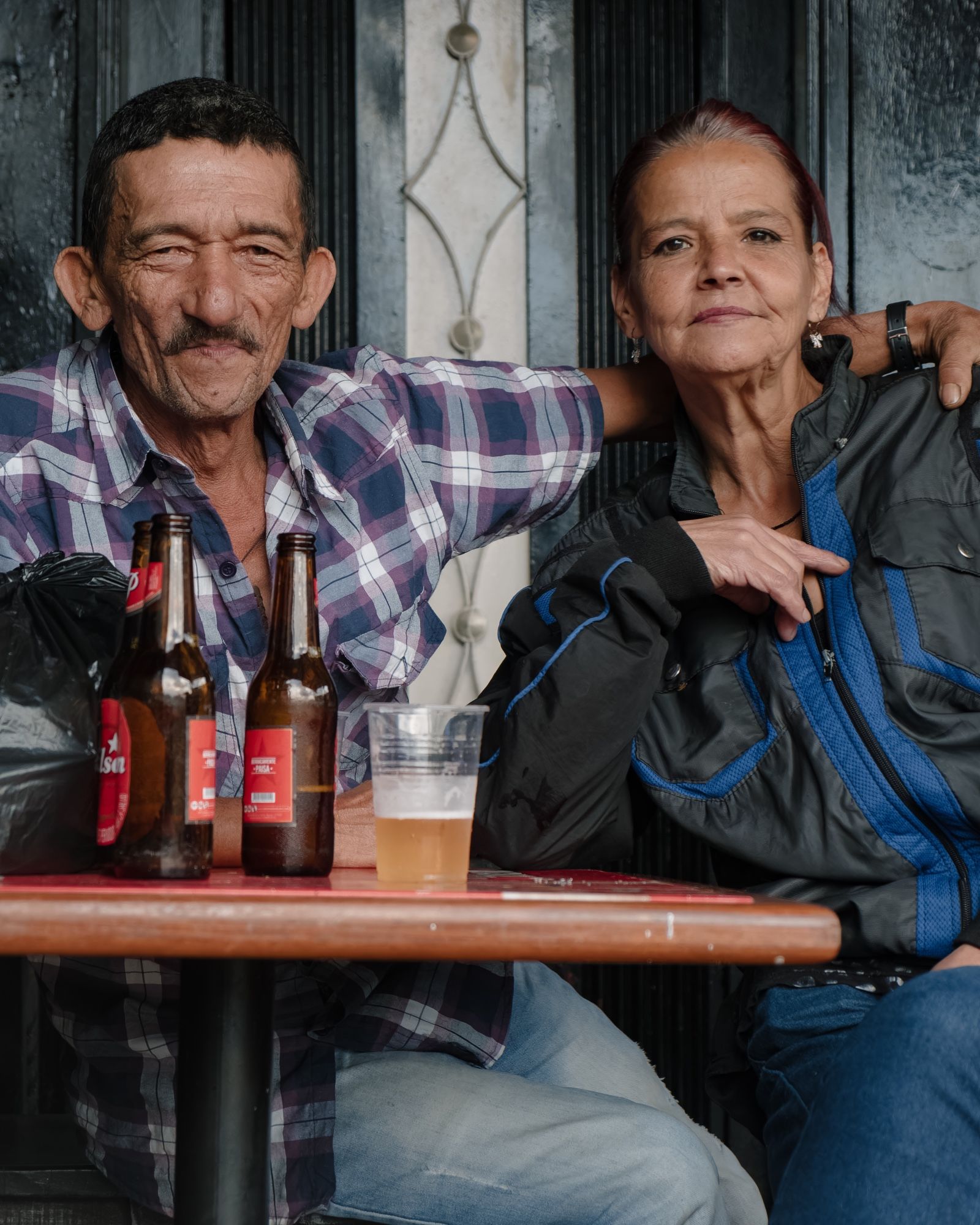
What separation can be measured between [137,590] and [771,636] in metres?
0.95

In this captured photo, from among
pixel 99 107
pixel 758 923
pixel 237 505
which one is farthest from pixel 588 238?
pixel 758 923

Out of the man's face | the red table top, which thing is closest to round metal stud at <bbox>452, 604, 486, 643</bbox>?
the man's face

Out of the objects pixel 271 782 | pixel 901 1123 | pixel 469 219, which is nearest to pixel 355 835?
pixel 271 782

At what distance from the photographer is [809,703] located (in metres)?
1.83

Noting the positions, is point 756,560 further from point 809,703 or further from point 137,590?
point 137,590

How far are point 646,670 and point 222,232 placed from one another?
34.2 inches

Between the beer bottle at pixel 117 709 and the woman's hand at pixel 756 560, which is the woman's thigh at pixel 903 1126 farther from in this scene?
the beer bottle at pixel 117 709

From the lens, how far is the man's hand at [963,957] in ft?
5.14

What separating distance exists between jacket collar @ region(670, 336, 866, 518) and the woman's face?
82mm

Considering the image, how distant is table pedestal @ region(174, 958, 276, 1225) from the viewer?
121 cm

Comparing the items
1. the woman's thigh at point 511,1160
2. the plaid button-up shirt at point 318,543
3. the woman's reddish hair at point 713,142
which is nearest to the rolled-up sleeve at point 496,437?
the plaid button-up shirt at point 318,543

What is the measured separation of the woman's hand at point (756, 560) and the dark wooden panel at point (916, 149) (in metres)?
1.25

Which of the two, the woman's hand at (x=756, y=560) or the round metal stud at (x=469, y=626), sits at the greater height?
the woman's hand at (x=756, y=560)

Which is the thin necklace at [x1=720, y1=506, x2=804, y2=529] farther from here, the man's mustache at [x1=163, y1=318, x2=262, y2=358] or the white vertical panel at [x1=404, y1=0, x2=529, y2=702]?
the white vertical panel at [x1=404, y1=0, x2=529, y2=702]
